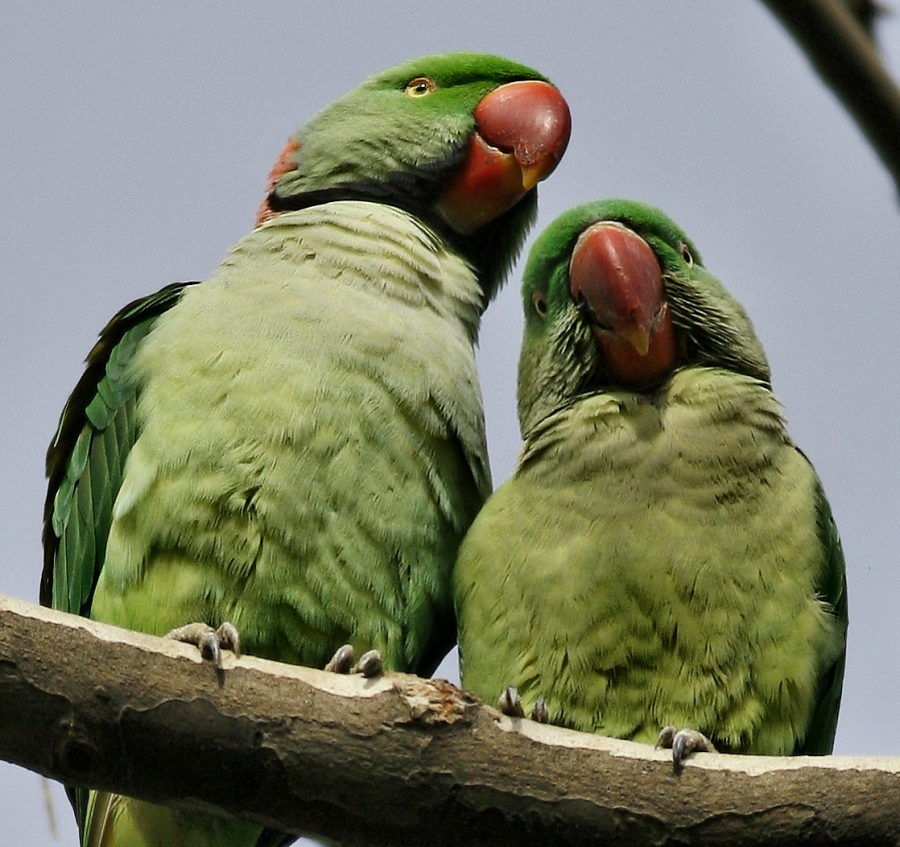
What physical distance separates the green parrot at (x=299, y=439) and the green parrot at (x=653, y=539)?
29 cm

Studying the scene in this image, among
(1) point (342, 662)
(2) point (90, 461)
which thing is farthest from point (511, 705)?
(2) point (90, 461)

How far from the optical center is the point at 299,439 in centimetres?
412

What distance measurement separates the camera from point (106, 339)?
4.64 meters

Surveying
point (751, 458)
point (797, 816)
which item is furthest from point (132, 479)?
point (797, 816)

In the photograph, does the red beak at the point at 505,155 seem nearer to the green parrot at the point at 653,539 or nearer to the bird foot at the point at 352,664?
the green parrot at the point at 653,539

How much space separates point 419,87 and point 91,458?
2.09 m

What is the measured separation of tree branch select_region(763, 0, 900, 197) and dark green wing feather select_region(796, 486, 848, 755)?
8.41 feet

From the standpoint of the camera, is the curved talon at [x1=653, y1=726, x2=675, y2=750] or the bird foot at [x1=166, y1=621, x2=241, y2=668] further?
the curved talon at [x1=653, y1=726, x2=675, y2=750]

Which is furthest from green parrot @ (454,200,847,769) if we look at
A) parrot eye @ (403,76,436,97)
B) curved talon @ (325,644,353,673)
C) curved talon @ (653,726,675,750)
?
parrot eye @ (403,76,436,97)

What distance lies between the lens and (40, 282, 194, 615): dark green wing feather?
14.5 feet

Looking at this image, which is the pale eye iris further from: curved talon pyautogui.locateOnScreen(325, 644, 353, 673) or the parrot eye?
curved talon pyautogui.locateOnScreen(325, 644, 353, 673)

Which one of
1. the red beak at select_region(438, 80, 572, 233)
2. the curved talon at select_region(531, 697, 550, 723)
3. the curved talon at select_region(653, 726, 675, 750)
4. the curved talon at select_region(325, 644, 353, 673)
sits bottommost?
the curved talon at select_region(653, 726, 675, 750)

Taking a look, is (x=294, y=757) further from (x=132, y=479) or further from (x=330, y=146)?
(x=330, y=146)

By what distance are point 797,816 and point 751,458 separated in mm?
1263
